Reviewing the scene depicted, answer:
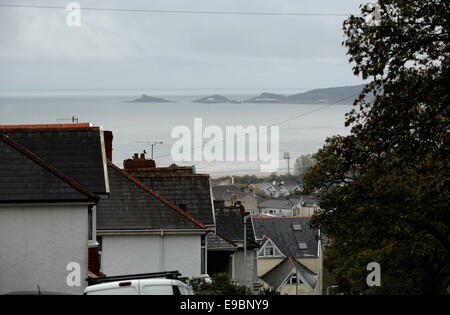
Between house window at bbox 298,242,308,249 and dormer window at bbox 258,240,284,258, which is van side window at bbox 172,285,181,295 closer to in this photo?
dormer window at bbox 258,240,284,258

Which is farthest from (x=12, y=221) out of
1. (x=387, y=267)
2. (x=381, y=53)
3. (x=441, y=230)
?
(x=387, y=267)

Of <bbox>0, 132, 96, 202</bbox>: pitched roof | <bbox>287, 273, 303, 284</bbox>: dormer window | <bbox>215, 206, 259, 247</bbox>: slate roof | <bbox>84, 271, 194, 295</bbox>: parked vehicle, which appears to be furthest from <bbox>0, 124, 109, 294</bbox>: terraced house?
<bbox>287, 273, 303, 284</bbox>: dormer window

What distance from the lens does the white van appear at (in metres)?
16.1

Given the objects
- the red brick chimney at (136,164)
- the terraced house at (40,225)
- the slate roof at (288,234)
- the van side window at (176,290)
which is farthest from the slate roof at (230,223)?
the slate roof at (288,234)

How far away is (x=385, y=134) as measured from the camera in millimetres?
23469

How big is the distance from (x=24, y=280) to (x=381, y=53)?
1167 centimetres

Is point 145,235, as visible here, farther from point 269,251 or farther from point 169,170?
point 269,251

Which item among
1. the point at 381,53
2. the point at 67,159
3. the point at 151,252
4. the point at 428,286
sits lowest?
the point at 428,286

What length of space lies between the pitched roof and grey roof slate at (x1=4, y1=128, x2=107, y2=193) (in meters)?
1.57

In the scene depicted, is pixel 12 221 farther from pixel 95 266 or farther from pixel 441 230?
pixel 441 230

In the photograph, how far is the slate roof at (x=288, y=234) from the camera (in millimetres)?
93506

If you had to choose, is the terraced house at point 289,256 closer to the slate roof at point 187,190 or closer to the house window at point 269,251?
the house window at point 269,251
